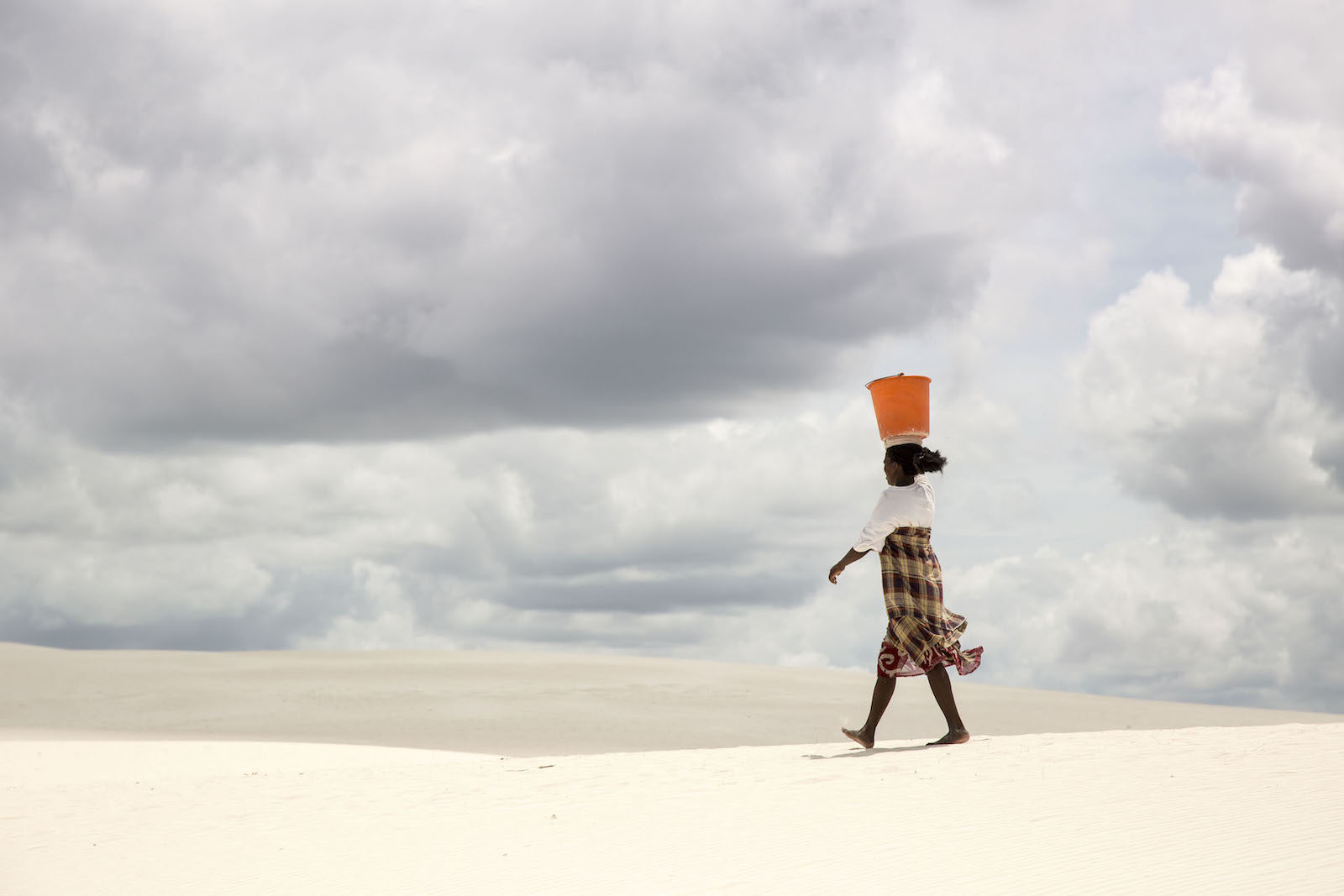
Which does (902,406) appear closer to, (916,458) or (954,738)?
(916,458)

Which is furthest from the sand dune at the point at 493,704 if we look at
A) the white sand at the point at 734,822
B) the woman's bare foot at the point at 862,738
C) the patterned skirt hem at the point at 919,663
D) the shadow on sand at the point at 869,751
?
the patterned skirt hem at the point at 919,663

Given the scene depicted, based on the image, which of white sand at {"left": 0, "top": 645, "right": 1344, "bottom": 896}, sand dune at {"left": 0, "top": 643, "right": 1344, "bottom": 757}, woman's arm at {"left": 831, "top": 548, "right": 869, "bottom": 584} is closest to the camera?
white sand at {"left": 0, "top": 645, "right": 1344, "bottom": 896}

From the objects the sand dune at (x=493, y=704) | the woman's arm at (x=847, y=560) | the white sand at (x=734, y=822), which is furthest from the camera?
the sand dune at (x=493, y=704)

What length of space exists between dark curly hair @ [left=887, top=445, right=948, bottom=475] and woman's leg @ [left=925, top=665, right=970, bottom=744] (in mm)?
1634

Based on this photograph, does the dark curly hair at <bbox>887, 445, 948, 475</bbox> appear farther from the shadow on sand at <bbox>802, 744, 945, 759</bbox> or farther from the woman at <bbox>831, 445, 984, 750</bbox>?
the shadow on sand at <bbox>802, 744, 945, 759</bbox>

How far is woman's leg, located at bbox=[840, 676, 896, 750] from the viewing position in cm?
1051

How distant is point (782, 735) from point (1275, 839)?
88.7 ft

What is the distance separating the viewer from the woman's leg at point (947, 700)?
10.3 metres

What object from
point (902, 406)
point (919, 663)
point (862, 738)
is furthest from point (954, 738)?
point (902, 406)

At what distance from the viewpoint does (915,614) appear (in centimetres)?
1036

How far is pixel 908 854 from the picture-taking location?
7.34m

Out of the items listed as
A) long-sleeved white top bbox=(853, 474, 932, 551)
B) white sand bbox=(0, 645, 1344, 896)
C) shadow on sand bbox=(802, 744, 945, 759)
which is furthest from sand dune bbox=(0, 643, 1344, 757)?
long-sleeved white top bbox=(853, 474, 932, 551)

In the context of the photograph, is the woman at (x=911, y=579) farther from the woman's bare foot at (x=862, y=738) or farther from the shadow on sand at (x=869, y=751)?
the shadow on sand at (x=869, y=751)

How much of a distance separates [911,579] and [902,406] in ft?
4.71
